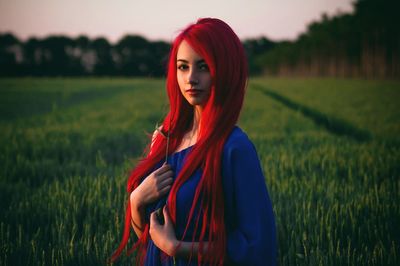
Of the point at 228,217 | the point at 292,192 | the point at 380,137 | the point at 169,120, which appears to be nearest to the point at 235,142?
the point at 228,217

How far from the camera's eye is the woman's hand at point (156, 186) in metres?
1.21

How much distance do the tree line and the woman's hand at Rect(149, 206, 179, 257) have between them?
84.6 ft

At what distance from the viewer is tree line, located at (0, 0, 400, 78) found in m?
45.5

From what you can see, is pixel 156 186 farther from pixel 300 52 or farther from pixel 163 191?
pixel 300 52

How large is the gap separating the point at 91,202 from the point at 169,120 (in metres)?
1.47

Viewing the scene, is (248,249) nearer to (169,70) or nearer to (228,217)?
(228,217)

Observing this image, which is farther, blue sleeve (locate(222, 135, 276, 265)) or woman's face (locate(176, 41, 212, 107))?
woman's face (locate(176, 41, 212, 107))

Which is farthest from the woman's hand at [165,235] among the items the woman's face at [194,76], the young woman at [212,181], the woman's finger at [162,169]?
the woman's face at [194,76]

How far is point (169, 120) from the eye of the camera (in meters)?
1.41

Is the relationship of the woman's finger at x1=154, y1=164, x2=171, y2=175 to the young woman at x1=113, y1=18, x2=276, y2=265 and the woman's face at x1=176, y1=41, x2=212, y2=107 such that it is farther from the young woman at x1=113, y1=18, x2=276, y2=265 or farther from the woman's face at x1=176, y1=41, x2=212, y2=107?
the woman's face at x1=176, y1=41, x2=212, y2=107

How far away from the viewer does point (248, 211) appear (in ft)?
3.56

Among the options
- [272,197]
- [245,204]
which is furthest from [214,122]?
[272,197]

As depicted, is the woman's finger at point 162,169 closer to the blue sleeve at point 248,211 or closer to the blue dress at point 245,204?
the blue dress at point 245,204

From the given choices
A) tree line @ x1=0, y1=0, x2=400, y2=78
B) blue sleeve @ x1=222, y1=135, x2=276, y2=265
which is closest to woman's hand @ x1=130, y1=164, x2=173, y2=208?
blue sleeve @ x1=222, y1=135, x2=276, y2=265
